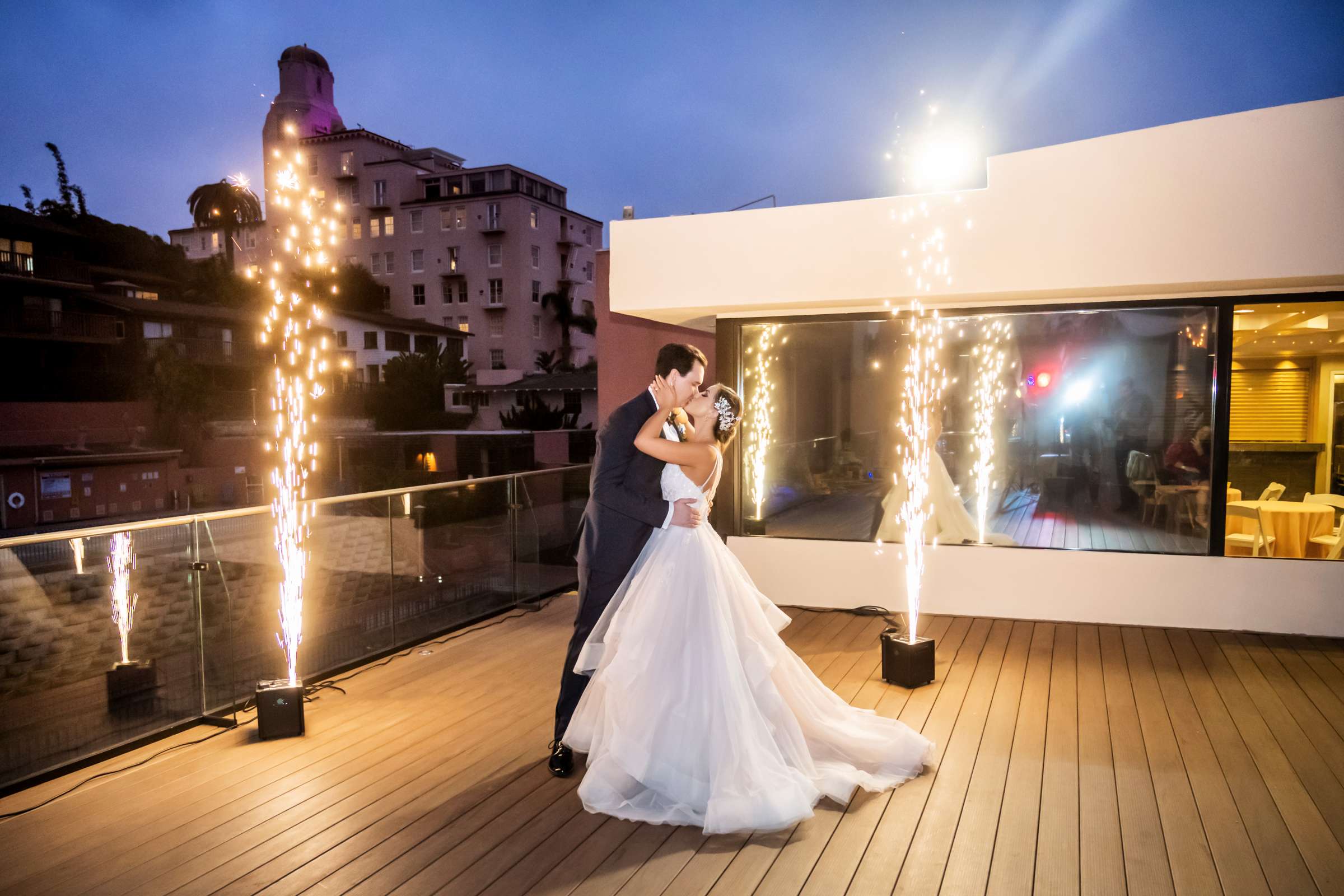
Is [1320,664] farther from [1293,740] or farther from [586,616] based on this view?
[586,616]

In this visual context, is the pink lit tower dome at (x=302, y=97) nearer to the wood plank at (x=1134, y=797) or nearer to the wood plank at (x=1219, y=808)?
the wood plank at (x=1134, y=797)

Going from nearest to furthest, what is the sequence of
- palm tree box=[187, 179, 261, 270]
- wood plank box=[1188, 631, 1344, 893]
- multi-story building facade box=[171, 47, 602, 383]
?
wood plank box=[1188, 631, 1344, 893] < multi-story building facade box=[171, 47, 602, 383] < palm tree box=[187, 179, 261, 270]

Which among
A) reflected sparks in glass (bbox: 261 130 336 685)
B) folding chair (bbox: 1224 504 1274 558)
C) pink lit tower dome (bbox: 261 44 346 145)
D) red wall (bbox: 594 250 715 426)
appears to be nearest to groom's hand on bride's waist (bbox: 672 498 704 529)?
reflected sparks in glass (bbox: 261 130 336 685)

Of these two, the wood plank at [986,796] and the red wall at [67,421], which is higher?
the red wall at [67,421]

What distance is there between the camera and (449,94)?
110 meters

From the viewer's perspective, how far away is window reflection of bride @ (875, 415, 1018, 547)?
6547mm

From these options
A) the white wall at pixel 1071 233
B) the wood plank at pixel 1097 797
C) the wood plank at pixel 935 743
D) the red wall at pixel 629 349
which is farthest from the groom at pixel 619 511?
the red wall at pixel 629 349

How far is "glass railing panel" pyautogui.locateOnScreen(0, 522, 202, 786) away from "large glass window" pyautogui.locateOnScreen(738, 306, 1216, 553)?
4.29m

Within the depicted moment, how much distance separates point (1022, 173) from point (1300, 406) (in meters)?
8.56

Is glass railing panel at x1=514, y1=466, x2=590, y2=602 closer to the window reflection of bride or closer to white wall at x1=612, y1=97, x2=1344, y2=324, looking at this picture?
white wall at x1=612, y1=97, x2=1344, y2=324

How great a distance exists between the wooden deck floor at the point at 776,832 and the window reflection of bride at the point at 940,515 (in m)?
1.68

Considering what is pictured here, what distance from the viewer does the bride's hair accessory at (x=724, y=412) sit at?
11.9 feet

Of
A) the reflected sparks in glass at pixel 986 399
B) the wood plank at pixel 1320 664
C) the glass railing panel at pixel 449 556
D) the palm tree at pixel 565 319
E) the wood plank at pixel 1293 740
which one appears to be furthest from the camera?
the palm tree at pixel 565 319

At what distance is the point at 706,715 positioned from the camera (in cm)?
327
